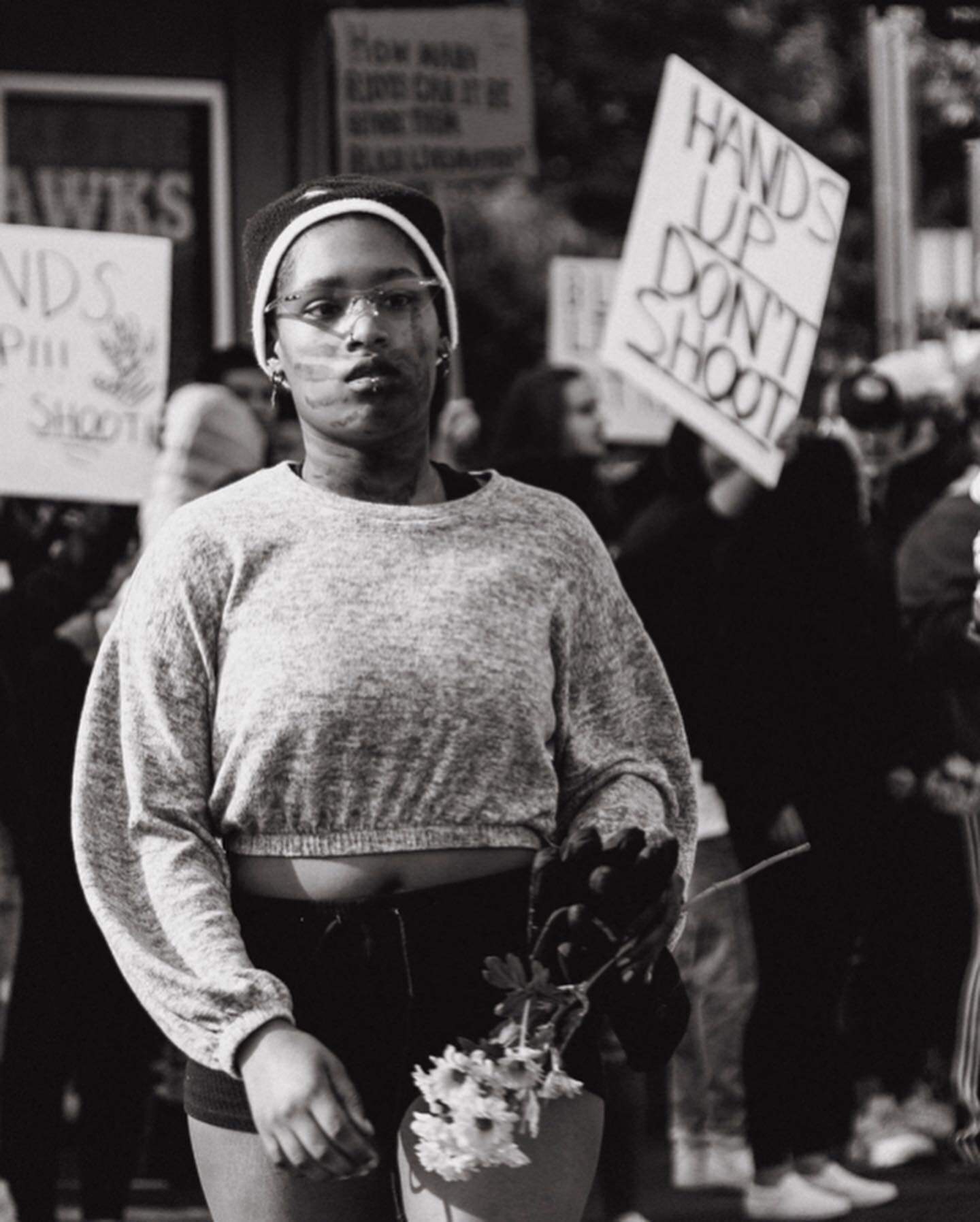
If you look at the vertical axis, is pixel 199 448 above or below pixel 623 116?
above

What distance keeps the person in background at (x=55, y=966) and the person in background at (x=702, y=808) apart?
1441 mm

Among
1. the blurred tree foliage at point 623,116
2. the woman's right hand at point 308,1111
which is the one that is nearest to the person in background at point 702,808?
the woman's right hand at point 308,1111

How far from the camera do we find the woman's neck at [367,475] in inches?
124

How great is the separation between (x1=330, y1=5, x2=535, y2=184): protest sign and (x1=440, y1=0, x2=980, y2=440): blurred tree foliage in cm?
1897

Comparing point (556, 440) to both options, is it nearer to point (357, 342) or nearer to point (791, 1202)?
point (791, 1202)

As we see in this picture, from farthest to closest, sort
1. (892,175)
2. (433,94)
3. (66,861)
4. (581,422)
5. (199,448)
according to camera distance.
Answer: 1. (892,175)
2. (433,94)
3. (581,422)
4. (199,448)
5. (66,861)

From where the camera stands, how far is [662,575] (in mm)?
6902

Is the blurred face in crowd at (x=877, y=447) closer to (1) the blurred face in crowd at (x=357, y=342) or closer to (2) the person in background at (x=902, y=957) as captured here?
(2) the person in background at (x=902, y=957)

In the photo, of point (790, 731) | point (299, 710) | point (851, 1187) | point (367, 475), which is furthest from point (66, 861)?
point (299, 710)

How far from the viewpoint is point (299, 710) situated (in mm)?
2979

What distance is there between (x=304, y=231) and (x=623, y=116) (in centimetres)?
2790

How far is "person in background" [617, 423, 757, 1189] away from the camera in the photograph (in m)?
6.90

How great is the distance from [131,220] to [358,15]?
51.4 inches

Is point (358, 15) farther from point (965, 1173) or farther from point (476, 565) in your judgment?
point (476, 565)
